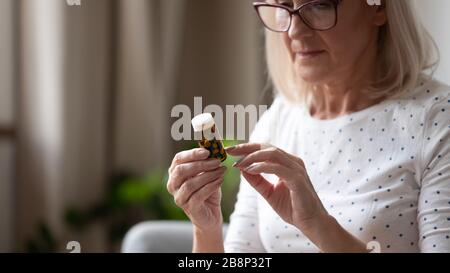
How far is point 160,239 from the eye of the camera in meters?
1.22

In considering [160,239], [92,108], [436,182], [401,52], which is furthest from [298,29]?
[92,108]

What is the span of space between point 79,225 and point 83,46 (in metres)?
0.55

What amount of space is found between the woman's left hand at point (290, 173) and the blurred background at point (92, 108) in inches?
30.1

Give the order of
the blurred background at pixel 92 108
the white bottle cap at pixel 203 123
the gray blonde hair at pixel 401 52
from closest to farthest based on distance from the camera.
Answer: the white bottle cap at pixel 203 123 < the gray blonde hair at pixel 401 52 < the blurred background at pixel 92 108

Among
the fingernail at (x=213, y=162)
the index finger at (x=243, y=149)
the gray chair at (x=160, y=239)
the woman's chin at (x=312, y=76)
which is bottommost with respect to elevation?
the gray chair at (x=160, y=239)

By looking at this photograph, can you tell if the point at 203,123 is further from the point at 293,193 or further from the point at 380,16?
the point at 380,16

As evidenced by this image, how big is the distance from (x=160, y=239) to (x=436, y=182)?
0.63 meters

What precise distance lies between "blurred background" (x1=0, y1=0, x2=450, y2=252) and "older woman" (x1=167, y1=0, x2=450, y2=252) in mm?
606

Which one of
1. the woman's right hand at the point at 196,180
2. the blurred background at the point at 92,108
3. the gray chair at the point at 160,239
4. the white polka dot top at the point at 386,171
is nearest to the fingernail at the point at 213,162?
the woman's right hand at the point at 196,180

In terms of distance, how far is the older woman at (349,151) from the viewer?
714 mm

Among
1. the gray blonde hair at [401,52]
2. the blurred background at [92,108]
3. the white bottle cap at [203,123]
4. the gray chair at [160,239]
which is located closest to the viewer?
the white bottle cap at [203,123]

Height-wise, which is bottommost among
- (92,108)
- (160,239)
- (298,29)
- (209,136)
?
(160,239)

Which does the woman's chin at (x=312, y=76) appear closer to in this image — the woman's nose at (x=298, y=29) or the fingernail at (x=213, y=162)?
the woman's nose at (x=298, y=29)

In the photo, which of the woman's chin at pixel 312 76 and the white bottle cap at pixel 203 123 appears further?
the woman's chin at pixel 312 76
